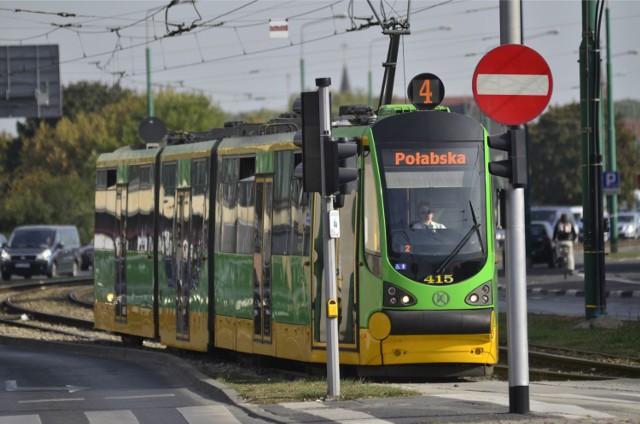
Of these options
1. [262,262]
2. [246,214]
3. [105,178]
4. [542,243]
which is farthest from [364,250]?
[542,243]

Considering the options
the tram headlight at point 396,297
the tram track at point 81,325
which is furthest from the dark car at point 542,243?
the tram headlight at point 396,297

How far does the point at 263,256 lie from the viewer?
67.1 feet

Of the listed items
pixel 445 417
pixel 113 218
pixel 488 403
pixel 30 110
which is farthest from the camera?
pixel 30 110

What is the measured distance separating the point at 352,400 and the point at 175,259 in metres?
8.93

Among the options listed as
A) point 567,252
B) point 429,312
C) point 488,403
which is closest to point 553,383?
point 429,312

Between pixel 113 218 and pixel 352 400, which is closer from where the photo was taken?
pixel 352 400

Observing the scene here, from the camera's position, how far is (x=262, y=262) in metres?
20.4

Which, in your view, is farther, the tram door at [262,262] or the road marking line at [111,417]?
the tram door at [262,262]

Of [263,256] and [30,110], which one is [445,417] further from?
[30,110]

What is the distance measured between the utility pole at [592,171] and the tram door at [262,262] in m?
6.94

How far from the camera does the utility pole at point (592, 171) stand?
83.4 ft

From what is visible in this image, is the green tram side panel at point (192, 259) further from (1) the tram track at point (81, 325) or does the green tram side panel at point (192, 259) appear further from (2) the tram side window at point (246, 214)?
(1) the tram track at point (81, 325)

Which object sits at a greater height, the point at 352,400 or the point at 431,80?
the point at 431,80

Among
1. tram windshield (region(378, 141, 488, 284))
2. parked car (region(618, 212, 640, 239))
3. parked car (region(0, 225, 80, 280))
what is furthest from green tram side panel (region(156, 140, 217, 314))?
parked car (region(618, 212, 640, 239))
